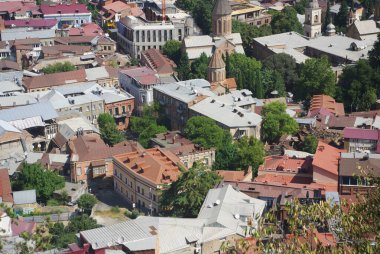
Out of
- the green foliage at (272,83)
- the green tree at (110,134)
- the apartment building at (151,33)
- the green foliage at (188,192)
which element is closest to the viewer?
the green foliage at (188,192)

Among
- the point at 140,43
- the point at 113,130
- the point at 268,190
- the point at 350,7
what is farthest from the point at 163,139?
the point at 350,7

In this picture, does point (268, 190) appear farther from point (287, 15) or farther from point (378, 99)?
point (287, 15)

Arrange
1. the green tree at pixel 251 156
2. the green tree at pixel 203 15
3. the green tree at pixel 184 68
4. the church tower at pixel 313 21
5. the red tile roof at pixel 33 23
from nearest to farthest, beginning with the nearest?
the green tree at pixel 251 156 → the green tree at pixel 184 68 → the church tower at pixel 313 21 → the green tree at pixel 203 15 → the red tile roof at pixel 33 23

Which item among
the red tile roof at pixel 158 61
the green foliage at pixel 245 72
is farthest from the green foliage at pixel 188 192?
the red tile roof at pixel 158 61

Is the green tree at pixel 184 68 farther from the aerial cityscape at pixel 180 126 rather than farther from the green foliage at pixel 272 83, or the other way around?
the green foliage at pixel 272 83

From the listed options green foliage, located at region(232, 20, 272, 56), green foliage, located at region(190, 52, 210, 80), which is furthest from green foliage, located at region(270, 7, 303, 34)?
green foliage, located at region(190, 52, 210, 80)
